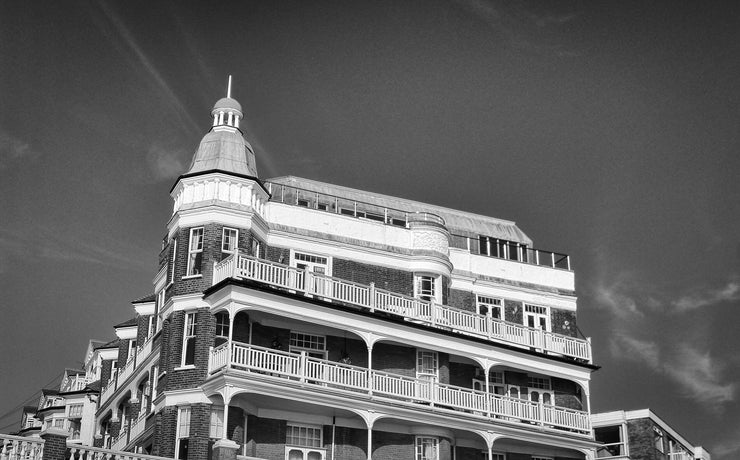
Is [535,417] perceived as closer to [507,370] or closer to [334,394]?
[507,370]

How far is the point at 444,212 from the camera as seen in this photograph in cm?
4950

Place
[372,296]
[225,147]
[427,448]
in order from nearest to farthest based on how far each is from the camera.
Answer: [427,448], [372,296], [225,147]

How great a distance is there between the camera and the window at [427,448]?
1512 inches

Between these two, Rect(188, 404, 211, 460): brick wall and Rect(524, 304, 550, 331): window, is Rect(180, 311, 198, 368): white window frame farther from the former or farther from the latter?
Rect(524, 304, 550, 331): window

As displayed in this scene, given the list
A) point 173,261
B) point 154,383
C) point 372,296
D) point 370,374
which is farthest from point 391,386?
point 173,261

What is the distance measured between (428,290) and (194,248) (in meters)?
10.2

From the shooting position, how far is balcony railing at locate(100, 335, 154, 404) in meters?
42.3

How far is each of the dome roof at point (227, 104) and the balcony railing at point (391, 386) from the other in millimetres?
10868

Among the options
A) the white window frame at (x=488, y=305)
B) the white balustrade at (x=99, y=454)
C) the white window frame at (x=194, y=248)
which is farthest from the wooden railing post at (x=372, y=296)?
the white balustrade at (x=99, y=454)

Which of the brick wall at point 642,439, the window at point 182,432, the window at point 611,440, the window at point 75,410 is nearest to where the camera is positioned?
the window at point 182,432

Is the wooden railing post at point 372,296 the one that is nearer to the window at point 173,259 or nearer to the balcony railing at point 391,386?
the balcony railing at point 391,386

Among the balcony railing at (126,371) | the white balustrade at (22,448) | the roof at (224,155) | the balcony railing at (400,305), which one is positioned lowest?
the white balustrade at (22,448)

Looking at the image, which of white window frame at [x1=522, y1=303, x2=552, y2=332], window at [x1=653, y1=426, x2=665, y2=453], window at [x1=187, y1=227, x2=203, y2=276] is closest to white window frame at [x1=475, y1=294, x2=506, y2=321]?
white window frame at [x1=522, y1=303, x2=552, y2=332]

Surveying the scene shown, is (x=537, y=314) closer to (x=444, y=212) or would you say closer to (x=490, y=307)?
(x=490, y=307)
